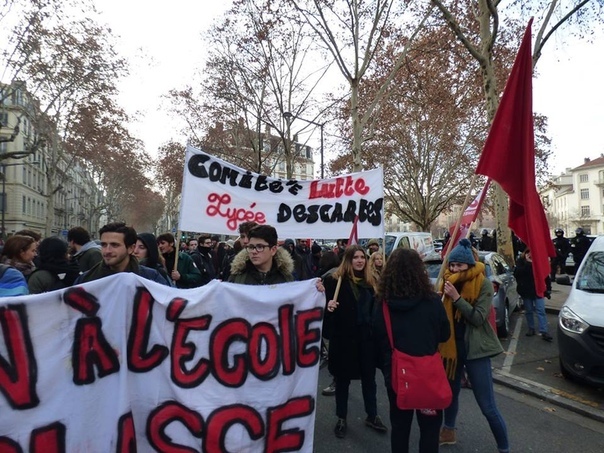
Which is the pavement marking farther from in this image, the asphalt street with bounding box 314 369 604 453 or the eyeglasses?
the eyeglasses

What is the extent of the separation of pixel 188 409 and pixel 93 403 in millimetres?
542

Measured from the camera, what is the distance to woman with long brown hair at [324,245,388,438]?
3.94 m

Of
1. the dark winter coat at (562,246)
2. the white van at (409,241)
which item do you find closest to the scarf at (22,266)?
the white van at (409,241)

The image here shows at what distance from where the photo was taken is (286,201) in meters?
5.15

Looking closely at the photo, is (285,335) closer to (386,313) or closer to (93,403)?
(386,313)

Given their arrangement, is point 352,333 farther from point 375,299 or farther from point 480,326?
point 480,326

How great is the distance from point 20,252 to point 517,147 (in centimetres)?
455

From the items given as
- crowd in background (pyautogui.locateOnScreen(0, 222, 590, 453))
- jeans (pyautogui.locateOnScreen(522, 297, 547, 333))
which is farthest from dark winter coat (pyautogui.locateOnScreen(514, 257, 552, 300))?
crowd in background (pyautogui.locateOnScreen(0, 222, 590, 453))

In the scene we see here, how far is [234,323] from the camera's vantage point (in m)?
2.91

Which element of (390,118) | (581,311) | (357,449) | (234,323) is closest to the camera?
(234,323)

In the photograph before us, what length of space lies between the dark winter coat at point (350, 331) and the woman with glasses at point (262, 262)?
0.73 metres

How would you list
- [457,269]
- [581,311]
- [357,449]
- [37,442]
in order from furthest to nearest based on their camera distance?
[581,311] → [357,449] → [457,269] → [37,442]

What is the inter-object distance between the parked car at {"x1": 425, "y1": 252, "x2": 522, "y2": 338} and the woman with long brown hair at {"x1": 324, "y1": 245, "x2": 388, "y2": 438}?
113 inches

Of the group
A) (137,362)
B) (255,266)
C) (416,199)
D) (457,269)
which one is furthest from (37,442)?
(416,199)
